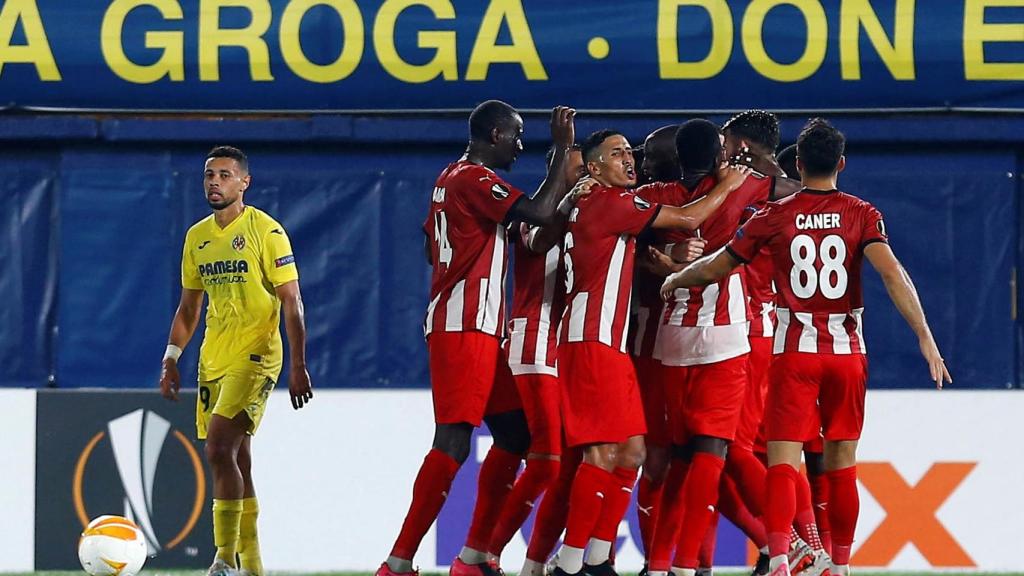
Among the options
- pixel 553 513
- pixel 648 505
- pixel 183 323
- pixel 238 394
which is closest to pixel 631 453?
pixel 553 513

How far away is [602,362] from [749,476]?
3.08 feet

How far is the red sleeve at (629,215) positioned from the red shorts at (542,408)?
29.5 inches

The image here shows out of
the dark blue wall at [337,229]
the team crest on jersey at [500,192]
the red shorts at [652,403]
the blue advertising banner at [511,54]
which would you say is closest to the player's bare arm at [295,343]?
the team crest on jersey at [500,192]

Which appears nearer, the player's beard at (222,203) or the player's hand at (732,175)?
the player's hand at (732,175)

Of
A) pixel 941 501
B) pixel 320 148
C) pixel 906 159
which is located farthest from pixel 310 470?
pixel 906 159

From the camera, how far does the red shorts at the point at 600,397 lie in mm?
6457

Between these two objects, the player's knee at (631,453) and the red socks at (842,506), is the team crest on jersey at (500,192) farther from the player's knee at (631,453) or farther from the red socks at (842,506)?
the red socks at (842,506)

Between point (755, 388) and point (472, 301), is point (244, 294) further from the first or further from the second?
point (755, 388)

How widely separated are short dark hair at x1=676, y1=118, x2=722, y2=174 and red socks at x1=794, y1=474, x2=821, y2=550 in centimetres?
130

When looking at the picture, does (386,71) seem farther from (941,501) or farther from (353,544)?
(941,501)

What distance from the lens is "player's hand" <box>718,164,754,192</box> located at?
21.9 ft

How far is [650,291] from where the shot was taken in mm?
7020

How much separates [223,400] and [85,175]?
10.4ft

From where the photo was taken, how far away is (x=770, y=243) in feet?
22.0
